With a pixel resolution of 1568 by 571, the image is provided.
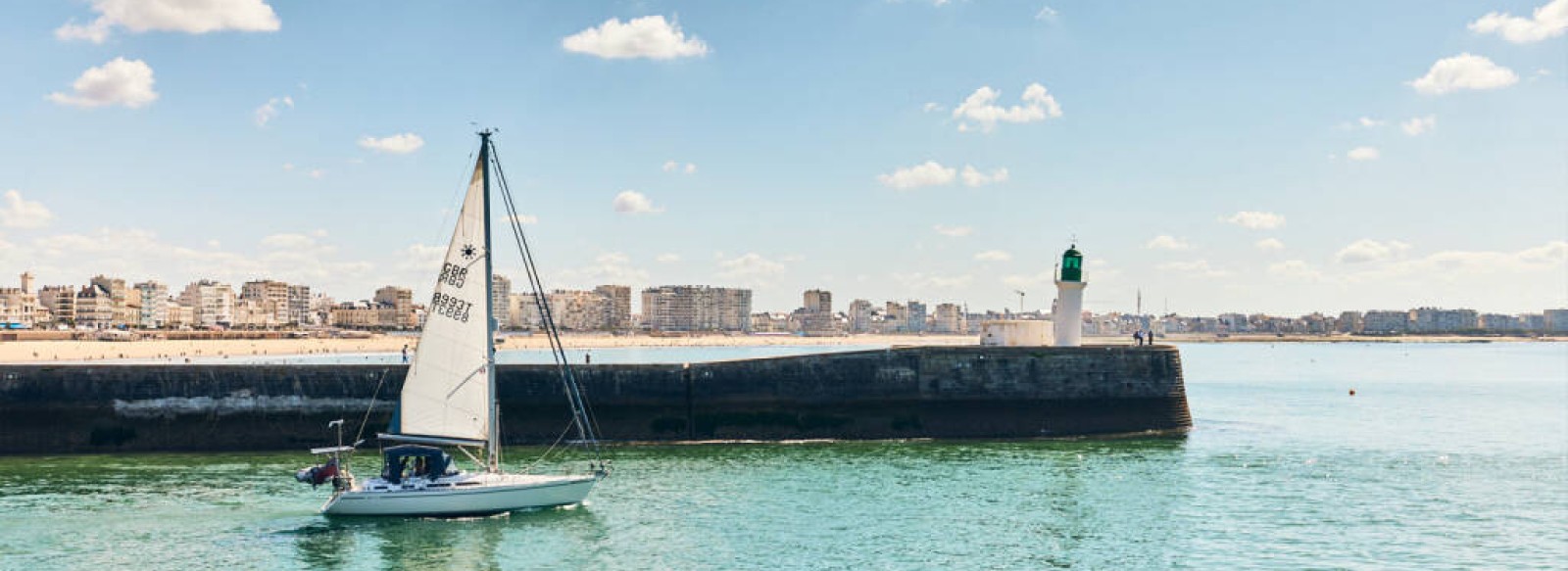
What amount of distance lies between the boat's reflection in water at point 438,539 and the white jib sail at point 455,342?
1.98 meters

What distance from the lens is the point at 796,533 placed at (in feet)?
77.1

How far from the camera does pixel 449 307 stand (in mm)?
24438

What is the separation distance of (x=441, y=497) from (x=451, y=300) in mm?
4197

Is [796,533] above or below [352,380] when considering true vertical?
below

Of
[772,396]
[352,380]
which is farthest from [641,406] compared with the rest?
[352,380]

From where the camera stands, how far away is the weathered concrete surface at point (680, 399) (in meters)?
34.4

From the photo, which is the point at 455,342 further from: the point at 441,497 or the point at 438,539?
the point at 438,539

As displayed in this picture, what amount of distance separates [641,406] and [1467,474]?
24984 mm

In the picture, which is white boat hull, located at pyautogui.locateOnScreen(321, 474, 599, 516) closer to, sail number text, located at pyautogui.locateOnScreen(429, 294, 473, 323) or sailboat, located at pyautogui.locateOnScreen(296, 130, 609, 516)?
sailboat, located at pyautogui.locateOnScreen(296, 130, 609, 516)

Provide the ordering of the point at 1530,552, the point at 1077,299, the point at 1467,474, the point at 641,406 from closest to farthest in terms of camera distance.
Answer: the point at 1530,552 < the point at 1467,474 < the point at 641,406 < the point at 1077,299

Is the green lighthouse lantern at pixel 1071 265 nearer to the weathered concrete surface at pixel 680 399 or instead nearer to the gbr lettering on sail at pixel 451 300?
the weathered concrete surface at pixel 680 399

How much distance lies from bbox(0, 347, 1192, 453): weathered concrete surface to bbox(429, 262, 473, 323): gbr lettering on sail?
11928mm

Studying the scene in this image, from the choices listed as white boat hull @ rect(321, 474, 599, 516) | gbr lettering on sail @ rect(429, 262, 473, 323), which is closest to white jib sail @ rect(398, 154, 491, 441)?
gbr lettering on sail @ rect(429, 262, 473, 323)

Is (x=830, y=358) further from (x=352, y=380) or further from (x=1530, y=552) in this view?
(x=1530, y=552)
